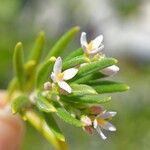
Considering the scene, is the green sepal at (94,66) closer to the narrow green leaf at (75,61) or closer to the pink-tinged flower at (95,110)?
the narrow green leaf at (75,61)

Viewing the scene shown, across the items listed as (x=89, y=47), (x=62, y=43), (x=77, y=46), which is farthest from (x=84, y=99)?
(x=77, y=46)

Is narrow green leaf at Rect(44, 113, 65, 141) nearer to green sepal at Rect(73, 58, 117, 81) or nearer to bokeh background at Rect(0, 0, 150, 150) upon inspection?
green sepal at Rect(73, 58, 117, 81)

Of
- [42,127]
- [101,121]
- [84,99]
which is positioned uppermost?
[84,99]

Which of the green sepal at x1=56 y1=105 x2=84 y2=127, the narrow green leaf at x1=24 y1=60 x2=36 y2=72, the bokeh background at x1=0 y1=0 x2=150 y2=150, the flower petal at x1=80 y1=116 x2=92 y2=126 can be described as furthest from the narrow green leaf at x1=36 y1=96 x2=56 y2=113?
the bokeh background at x1=0 y1=0 x2=150 y2=150

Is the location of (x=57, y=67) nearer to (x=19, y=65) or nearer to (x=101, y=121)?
(x=101, y=121)

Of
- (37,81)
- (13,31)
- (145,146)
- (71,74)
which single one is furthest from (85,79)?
(13,31)
